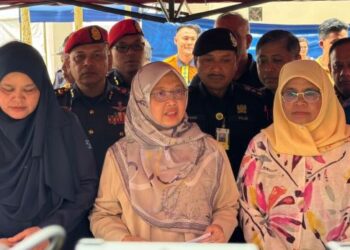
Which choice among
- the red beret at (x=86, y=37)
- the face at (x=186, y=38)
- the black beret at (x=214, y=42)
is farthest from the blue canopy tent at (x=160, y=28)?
the black beret at (x=214, y=42)

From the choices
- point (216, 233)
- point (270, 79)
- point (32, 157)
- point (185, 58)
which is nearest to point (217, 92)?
point (270, 79)

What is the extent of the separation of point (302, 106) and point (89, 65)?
49.8 inches

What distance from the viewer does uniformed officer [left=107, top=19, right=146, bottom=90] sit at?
11.3 feet

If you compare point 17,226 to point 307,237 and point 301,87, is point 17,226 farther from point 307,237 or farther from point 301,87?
point 301,87

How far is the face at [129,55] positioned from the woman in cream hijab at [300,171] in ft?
4.41

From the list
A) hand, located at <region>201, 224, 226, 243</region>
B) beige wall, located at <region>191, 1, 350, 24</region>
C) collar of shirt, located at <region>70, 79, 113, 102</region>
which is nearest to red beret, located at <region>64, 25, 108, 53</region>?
collar of shirt, located at <region>70, 79, 113, 102</region>

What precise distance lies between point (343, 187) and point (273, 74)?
4.20ft

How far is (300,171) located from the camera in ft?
7.21

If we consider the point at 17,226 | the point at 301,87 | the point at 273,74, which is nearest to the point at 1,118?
the point at 17,226

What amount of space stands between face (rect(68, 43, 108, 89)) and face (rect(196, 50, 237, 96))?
55 cm

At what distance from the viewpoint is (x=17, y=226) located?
6.94ft

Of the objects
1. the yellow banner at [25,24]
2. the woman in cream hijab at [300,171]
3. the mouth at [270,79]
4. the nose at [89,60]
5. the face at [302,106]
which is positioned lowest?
the woman in cream hijab at [300,171]

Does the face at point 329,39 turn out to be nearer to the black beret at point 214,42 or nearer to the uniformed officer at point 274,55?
the uniformed officer at point 274,55

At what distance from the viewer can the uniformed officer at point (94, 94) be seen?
2.82 m
